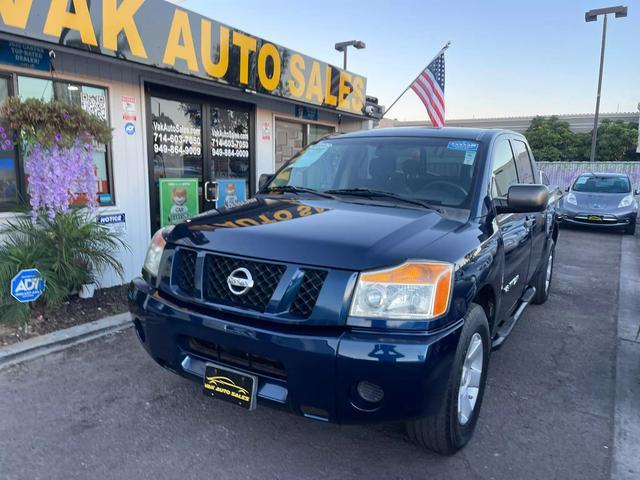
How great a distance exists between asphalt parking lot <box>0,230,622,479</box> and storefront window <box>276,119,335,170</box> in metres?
5.15

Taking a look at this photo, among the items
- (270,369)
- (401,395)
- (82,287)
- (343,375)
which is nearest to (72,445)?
(270,369)

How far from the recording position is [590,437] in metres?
2.82

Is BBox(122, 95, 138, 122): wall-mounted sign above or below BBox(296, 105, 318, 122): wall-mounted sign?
below

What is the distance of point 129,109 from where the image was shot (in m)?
5.64

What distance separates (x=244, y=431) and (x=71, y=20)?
12.7 feet

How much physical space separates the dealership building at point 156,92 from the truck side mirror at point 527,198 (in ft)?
9.54

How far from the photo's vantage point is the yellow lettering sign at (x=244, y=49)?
6043 mm

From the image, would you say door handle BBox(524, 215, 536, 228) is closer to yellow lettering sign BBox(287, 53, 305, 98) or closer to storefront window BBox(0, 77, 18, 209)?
yellow lettering sign BBox(287, 53, 305, 98)

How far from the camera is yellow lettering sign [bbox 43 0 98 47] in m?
4.07

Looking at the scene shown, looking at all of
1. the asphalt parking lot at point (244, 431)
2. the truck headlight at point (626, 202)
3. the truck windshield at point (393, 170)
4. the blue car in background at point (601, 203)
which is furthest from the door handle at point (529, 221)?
the truck headlight at point (626, 202)

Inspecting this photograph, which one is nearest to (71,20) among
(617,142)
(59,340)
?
(59,340)

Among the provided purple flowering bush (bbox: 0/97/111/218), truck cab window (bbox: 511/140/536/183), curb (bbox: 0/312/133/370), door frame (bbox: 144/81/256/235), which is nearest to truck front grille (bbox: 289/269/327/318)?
truck cab window (bbox: 511/140/536/183)

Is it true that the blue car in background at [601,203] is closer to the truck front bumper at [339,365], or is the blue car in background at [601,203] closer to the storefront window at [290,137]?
the storefront window at [290,137]

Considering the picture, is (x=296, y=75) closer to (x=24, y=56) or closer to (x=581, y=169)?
(x=24, y=56)
